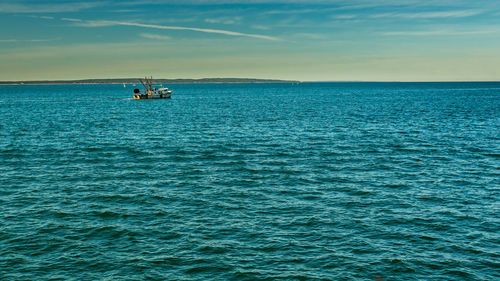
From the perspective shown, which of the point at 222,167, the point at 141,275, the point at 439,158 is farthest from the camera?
the point at 439,158

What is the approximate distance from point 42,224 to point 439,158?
3269 cm

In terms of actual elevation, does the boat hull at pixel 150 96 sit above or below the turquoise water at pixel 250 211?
above

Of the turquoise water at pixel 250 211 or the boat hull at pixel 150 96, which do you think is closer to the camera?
the turquoise water at pixel 250 211

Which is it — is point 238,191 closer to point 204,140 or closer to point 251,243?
point 251,243

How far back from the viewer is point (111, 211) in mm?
23328

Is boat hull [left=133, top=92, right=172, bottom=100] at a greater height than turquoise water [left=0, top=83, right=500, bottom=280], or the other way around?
boat hull [left=133, top=92, right=172, bottom=100]

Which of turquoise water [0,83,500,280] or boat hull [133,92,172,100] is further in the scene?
boat hull [133,92,172,100]

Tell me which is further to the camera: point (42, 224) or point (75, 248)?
point (42, 224)

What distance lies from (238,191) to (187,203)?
3.94m

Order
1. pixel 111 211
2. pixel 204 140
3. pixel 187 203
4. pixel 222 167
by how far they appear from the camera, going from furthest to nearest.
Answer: pixel 204 140 < pixel 222 167 < pixel 187 203 < pixel 111 211

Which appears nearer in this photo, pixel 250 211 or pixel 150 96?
pixel 250 211

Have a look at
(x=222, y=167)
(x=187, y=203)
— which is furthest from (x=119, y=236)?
(x=222, y=167)

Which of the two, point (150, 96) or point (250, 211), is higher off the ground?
point (150, 96)

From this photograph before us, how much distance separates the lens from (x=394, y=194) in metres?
26.5
